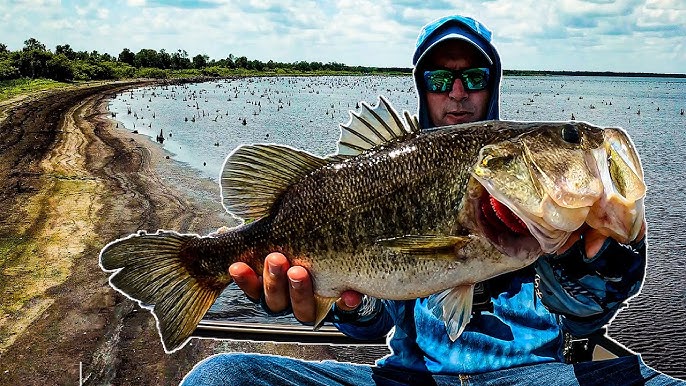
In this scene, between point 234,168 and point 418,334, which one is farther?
point 418,334

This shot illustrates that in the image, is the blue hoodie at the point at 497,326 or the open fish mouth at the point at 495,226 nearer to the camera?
the open fish mouth at the point at 495,226

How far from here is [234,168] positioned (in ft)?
9.53

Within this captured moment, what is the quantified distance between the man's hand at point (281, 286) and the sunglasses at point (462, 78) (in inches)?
63.1

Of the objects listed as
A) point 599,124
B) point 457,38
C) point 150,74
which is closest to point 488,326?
point 457,38

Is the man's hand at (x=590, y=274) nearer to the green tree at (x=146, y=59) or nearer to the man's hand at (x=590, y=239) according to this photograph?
the man's hand at (x=590, y=239)

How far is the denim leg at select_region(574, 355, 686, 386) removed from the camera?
3047 mm

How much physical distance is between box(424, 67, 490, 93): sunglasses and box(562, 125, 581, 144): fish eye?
5.16 ft

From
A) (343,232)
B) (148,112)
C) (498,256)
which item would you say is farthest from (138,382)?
(148,112)

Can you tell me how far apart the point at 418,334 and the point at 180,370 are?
3789mm

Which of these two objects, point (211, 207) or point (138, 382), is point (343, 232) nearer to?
point (138, 382)

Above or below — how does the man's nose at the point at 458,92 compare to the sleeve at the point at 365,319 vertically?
above

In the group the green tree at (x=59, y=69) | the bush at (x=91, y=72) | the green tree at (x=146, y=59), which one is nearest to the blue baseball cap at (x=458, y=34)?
the green tree at (x=59, y=69)

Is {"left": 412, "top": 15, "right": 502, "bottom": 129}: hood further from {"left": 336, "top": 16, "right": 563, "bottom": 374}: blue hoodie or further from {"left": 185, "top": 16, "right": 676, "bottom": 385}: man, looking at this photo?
{"left": 336, "top": 16, "right": 563, "bottom": 374}: blue hoodie

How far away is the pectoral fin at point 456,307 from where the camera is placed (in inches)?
102
